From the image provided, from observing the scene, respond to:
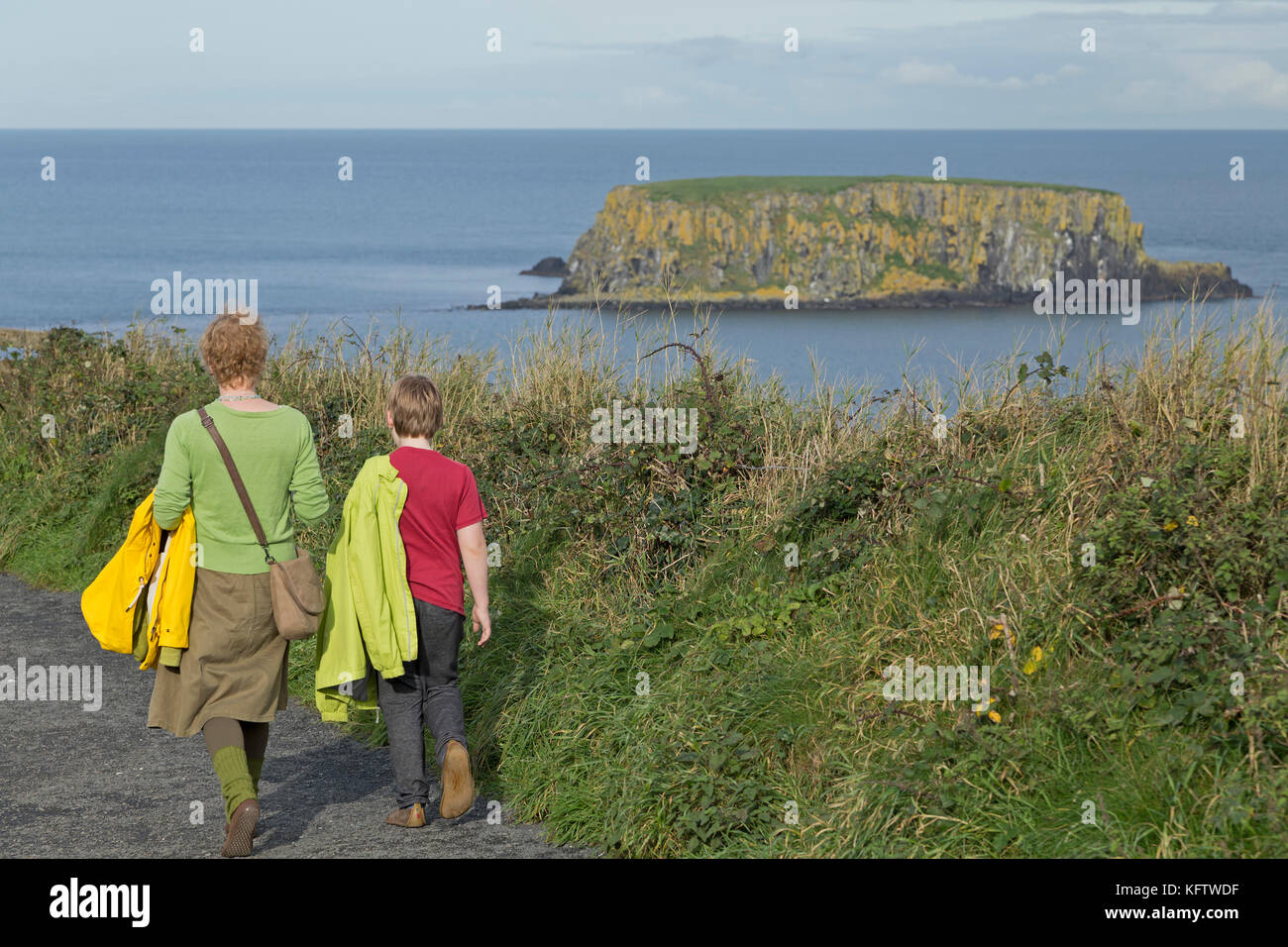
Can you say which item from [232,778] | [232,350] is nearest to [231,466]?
Answer: [232,350]

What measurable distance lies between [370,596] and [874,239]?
111 m

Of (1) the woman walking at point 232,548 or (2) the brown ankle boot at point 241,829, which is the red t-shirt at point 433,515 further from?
(2) the brown ankle boot at point 241,829

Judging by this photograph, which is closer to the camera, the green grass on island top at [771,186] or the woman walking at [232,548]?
the woman walking at [232,548]

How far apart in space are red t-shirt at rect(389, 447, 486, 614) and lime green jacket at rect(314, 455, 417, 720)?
2.9 inches

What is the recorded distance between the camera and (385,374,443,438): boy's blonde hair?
529cm

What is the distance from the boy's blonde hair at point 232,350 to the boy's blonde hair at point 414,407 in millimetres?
557

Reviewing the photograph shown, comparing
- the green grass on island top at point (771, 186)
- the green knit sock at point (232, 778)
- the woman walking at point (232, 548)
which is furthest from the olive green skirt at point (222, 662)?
the green grass on island top at point (771, 186)

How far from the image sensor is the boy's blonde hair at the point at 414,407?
5289mm

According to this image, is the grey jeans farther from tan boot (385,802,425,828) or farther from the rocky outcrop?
the rocky outcrop

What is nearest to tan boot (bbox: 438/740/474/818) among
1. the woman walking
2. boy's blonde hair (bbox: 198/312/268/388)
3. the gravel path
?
the gravel path

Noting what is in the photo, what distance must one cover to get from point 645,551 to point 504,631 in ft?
2.82
